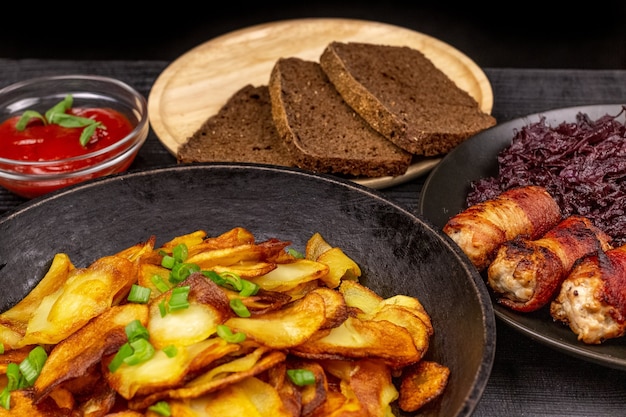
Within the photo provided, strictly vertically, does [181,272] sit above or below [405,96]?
above

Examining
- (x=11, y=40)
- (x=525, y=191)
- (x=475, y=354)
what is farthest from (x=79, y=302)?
(x=11, y=40)

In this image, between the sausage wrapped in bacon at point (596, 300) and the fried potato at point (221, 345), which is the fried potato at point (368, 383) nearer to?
the fried potato at point (221, 345)

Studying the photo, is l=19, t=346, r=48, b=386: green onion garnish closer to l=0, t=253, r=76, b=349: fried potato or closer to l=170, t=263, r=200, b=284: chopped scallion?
l=0, t=253, r=76, b=349: fried potato

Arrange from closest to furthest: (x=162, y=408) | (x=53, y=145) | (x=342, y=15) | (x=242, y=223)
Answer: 1. (x=162, y=408)
2. (x=242, y=223)
3. (x=53, y=145)
4. (x=342, y=15)

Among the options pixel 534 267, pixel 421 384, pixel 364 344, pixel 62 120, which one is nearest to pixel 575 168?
pixel 534 267

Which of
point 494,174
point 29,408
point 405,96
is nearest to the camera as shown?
point 29,408

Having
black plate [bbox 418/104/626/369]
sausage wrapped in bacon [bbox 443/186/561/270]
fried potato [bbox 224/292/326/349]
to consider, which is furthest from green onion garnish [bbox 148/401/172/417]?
sausage wrapped in bacon [bbox 443/186/561/270]

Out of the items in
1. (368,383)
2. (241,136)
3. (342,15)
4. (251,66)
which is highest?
(368,383)

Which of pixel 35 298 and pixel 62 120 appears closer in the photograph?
pixel 35 298

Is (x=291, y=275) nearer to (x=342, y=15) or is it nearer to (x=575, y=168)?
(x=575, y=168)
